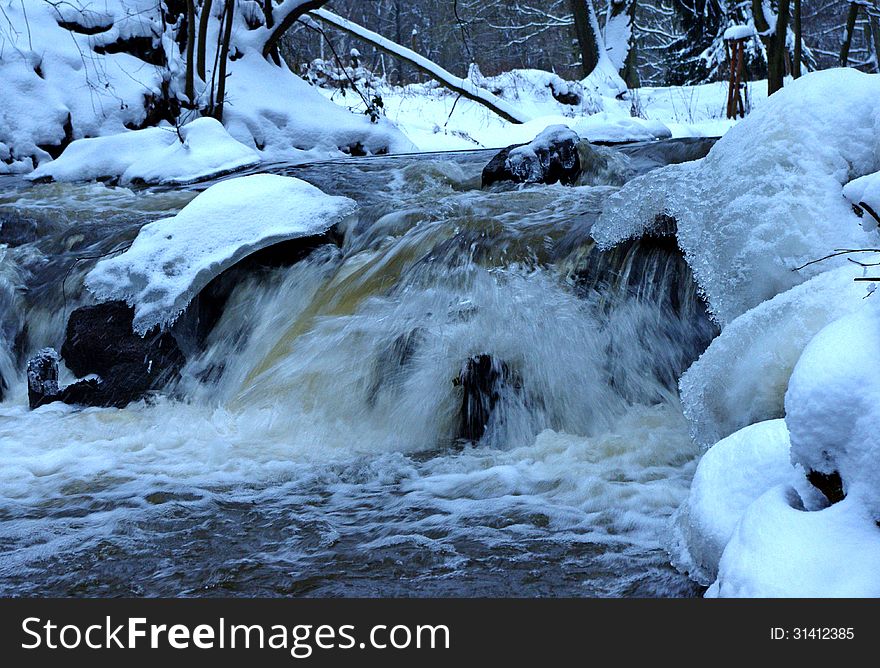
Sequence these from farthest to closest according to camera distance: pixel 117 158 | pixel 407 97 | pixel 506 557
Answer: pixel 407 97 → pixel 117 158 → pixel 506 557

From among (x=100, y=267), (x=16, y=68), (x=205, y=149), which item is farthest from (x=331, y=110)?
(x=100, y=267)

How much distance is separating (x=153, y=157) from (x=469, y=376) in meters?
5.00

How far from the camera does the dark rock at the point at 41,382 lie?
14.3ft

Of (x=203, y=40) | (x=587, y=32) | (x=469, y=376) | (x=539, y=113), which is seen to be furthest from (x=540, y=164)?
(x=587, y=32)

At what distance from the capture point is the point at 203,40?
9.07 meters

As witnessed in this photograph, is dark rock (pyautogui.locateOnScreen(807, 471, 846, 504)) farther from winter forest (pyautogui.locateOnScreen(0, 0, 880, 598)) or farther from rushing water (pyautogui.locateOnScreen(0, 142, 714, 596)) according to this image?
rushing water (pyautogui.locateOnScreen(0, 142, 714, 596))

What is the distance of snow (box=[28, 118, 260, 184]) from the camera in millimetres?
7465

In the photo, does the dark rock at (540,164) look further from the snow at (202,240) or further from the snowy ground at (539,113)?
the snowy ground at (539,113)

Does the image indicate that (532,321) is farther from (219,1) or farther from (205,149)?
(219,1)

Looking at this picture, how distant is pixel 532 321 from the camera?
4.00m

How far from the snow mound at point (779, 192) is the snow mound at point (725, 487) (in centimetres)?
113

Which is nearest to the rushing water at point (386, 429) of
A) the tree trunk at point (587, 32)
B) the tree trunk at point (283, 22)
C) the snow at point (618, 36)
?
the tree trunk at point (283, 22)

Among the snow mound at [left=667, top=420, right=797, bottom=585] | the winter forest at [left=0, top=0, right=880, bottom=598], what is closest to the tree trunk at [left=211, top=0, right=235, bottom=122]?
the winter forest at [left=0, top=0, right=880, bottom=598]
